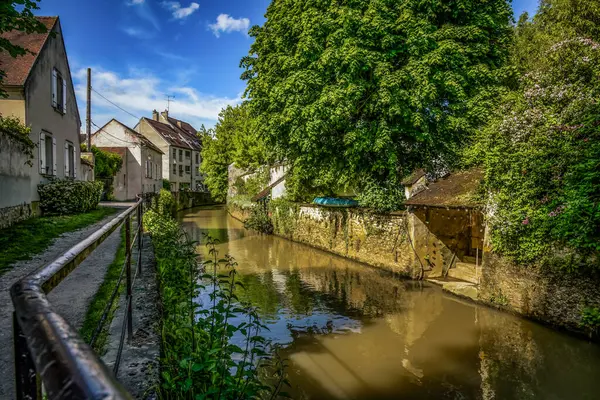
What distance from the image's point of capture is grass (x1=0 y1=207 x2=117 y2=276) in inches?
320

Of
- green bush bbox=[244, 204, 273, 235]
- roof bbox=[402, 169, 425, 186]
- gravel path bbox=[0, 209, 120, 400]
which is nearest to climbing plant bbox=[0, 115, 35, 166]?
gravel path bbox=[0, 209, 120, 400]

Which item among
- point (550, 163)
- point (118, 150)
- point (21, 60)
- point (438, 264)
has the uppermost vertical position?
point (21, 60)

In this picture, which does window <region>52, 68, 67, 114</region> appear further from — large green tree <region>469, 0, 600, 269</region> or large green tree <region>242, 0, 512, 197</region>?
large green tree <region>469, 0, 600, 269</region>

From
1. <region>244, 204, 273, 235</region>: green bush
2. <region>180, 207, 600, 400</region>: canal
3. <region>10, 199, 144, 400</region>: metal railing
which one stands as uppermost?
<region>10, 199, 144, 400</region>: metal railing

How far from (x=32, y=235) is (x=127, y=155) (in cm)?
2868

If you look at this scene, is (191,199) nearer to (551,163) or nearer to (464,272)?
(464,272)

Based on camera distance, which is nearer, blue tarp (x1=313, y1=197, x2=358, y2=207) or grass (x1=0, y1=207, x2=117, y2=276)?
grass (x1=0, y1=207, x2=117, y2=276)

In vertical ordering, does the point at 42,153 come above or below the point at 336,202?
above

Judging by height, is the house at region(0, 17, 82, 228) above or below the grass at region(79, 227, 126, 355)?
above

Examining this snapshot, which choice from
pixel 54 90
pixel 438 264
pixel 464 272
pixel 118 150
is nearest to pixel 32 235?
pixel 54 90

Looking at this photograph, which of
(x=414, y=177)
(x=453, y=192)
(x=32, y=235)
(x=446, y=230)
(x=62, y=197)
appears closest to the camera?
(x=32, y=235)

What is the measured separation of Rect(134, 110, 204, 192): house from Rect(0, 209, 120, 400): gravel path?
43337mm

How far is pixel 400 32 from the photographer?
1398 centimetres

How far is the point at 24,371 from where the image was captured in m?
0.98
